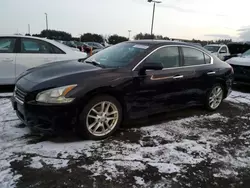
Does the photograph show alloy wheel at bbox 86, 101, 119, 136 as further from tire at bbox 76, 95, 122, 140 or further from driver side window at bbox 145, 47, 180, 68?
driver side window at bbox 145, 47, 180, 68

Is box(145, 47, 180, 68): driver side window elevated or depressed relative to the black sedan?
elevated

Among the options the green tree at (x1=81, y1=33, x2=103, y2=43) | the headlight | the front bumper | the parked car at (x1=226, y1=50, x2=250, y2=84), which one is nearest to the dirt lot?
the front bumper

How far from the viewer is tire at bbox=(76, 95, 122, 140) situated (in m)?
3.61

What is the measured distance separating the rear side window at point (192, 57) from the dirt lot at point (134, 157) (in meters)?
1.20

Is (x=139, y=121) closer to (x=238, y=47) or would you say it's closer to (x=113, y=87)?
(x=113, y=87)

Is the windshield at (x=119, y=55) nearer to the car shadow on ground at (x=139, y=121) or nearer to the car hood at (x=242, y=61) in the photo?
the car shadow on ground at (x=139, y=121)

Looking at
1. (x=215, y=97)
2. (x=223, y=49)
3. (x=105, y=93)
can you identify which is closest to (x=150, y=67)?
(x=105, y=93)

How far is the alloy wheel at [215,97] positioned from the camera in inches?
218

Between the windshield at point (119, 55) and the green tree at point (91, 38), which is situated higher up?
the green tree at point (91, 38)

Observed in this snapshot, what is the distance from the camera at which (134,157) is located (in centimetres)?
335

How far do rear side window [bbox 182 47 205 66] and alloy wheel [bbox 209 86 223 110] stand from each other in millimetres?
733

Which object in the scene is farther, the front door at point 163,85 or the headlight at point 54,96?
the front door at point 163,85

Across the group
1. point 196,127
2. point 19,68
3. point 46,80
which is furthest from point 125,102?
point 19,68

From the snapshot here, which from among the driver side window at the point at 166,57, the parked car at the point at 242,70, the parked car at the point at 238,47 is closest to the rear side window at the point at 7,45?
the driver side window at the point at 166,57
